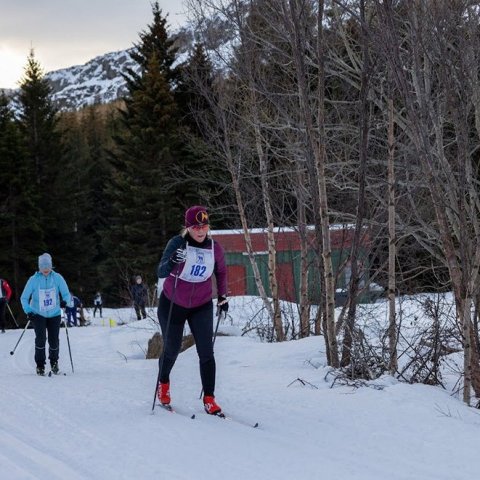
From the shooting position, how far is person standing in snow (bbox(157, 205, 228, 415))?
566 cm

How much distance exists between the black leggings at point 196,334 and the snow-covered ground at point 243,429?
1.11 ft

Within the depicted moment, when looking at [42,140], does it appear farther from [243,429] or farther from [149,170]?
[243,429]

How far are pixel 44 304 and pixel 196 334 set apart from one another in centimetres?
369

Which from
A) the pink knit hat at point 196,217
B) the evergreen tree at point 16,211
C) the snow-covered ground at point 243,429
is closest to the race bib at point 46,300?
the snow-covered ground at point 243,429

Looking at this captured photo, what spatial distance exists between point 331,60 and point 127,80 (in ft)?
→ 85.5

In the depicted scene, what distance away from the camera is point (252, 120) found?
12234 mm

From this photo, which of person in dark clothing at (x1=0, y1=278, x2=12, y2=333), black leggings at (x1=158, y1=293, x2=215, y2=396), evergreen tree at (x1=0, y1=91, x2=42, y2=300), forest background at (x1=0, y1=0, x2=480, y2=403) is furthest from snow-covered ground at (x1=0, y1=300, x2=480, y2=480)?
evergreen tree at (x1=0, y1=91, x2=42, y2=300)

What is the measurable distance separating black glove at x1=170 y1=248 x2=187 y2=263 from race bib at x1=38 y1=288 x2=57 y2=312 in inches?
148

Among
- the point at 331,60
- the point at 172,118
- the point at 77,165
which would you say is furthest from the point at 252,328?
the point at 77,165

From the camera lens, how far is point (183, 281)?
5730 millimetres

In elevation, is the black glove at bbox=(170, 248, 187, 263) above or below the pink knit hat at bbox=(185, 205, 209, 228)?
below

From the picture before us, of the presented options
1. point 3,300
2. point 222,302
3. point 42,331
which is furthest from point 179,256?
point 3,300

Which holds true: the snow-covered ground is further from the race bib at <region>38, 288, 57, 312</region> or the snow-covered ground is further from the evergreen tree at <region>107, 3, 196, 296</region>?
the evergreen tree at <region>107, 3, 196, 296</region>

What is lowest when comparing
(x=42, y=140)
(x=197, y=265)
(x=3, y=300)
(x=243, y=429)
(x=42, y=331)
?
(x=243, y=429)
